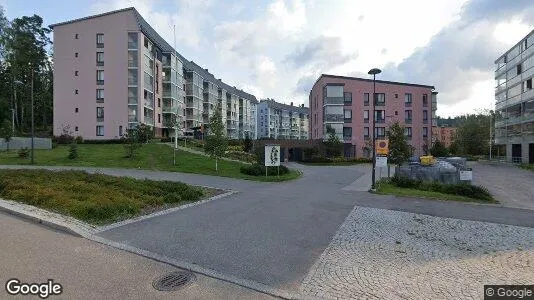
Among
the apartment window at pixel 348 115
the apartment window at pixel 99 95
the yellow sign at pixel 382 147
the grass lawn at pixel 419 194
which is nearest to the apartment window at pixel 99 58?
the apartment window at pixel 99 95

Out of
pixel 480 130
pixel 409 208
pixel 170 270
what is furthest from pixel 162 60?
pixel 480 130

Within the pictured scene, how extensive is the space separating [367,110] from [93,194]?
51.1 meters

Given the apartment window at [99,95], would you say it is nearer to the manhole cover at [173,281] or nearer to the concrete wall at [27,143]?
the concrete wall at [27,143]

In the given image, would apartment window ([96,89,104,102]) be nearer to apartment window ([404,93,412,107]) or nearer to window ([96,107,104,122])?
window ([96,107,104,122])

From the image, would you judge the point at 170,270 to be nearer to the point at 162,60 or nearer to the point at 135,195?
the point at 135,195

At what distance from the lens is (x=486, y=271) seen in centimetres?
646

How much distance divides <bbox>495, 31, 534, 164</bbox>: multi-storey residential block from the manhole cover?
187 ft

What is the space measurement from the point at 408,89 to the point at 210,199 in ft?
175

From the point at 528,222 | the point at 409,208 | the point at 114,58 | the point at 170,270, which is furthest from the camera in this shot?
the point at 114,58

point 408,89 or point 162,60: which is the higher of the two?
point 162,60

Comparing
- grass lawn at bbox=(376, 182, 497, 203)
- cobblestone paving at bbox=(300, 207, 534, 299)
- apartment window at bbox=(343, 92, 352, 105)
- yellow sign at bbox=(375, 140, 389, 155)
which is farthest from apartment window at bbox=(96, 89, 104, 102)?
cobblestone paving at bbox=(300, 207, 534, 299)

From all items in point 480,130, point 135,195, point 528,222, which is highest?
point 480,130

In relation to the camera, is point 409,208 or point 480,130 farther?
point 480,130

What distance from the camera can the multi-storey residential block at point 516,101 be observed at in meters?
49.0
